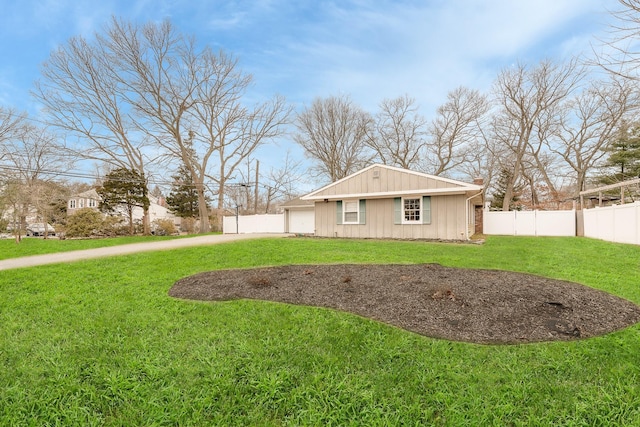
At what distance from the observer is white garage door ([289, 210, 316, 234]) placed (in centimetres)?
1950

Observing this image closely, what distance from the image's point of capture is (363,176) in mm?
13773

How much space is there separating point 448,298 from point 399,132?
81.4 feet

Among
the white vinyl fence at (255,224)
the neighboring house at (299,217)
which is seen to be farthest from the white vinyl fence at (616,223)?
the white vinyl fence at (255,224)

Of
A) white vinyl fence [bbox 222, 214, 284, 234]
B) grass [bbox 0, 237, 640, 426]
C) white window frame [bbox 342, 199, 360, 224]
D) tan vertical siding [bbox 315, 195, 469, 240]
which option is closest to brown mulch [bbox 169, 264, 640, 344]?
grass [bbox 0, 237, 640, 426]

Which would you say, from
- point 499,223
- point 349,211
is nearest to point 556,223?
point 499,223

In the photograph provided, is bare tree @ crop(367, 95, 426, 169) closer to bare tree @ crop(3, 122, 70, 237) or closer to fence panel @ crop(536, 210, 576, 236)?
fence panel @ crop(536, 210, 576, 236)

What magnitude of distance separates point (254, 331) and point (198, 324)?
0.68m

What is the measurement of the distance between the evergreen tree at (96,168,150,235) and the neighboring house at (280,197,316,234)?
27.4ft

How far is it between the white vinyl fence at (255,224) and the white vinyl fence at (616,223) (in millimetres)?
15692

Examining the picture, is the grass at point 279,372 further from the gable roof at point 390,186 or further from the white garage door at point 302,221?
the white garage door at point 302,221

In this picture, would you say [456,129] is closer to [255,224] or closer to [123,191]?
[255,224]

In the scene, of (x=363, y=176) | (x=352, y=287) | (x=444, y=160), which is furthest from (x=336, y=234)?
(x=444, y=160)

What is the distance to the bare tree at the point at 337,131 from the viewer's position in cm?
2709

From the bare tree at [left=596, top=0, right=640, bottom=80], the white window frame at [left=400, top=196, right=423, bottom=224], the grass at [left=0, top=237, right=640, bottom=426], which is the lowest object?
the grass at [left=0, top=237, right=640, bottom=426]
